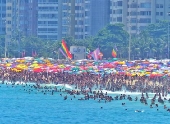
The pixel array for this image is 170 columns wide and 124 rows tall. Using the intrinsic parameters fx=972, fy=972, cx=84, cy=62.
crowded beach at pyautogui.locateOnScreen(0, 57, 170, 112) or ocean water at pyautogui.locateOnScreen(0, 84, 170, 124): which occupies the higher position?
crowded beach at pyautogui.locateOnScreen(0, 57, 170, 112)

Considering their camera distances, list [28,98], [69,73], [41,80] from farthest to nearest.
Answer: [69,73]
[41,80]
[28,98]

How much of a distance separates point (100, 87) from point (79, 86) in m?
3.91

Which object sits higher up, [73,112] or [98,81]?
[98,81]

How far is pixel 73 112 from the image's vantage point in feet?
414

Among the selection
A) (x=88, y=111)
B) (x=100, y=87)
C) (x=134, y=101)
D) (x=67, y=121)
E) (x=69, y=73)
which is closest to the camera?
(x=67, y=121)

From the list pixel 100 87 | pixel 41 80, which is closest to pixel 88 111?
pixel 100 87

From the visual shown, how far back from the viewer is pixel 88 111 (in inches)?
4983

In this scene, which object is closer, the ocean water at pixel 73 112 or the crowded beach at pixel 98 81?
the ocean water at pixel 73 112

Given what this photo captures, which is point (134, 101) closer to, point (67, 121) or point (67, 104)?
point (67, 104)

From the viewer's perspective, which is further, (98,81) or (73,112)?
(98,81)

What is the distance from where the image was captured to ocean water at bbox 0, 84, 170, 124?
116 metres

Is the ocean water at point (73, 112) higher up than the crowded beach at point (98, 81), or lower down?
lower down

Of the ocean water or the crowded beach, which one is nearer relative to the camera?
the ocean water

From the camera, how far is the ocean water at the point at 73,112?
116500 millimetres
